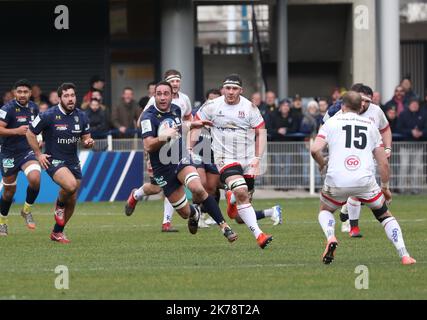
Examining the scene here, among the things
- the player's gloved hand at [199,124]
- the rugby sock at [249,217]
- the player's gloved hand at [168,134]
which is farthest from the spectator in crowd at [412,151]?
the player's gloved hand at [168,134]

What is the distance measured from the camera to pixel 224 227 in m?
14.5

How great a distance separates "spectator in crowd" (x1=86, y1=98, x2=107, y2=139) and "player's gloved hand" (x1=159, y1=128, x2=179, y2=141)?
1109cm

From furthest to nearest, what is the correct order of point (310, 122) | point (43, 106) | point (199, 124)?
point (310, 122) → point (43, 106) → point (199, 124)

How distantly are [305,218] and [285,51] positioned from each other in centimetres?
1056

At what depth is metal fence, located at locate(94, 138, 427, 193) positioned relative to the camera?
25125 mm

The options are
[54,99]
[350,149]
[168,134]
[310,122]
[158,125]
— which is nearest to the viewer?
[350,149]

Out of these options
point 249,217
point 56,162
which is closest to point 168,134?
point 249,217

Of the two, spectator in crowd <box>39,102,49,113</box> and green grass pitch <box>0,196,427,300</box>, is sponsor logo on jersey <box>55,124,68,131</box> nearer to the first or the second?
green grass pitch <box>0,196,427,300</box>

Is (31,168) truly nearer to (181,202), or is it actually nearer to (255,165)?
(181,202)

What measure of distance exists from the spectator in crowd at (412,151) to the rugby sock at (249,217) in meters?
11.3

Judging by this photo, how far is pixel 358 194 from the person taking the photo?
12.6m

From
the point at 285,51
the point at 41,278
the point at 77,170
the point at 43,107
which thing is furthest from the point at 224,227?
the point at 285,51

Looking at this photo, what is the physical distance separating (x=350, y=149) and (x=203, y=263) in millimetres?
2020

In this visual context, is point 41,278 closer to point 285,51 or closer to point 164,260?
point 164,260
